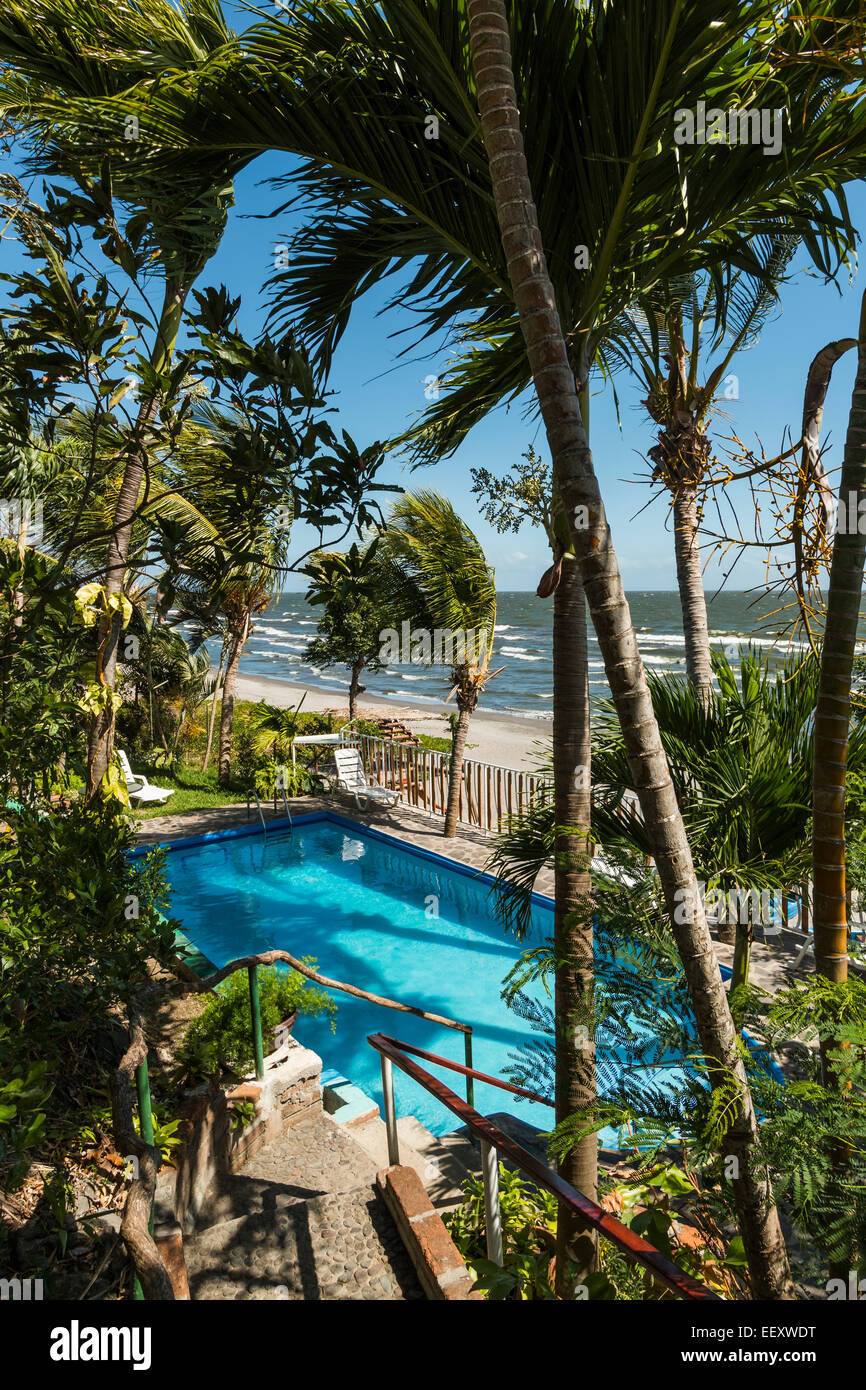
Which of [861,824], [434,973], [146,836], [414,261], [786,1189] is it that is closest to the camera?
[786,1189]

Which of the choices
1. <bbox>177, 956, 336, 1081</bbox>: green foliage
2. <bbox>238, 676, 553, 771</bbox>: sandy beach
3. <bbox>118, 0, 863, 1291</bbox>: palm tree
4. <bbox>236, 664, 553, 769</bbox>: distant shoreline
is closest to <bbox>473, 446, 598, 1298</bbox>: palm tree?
<bbox>118, 0, 863, 1291</bbox>: palm tree

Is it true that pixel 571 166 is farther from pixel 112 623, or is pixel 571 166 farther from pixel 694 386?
pixel 112 623

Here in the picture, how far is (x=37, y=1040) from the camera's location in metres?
2.07

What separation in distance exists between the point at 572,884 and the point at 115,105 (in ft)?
10.2

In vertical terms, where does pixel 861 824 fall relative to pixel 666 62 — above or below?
below

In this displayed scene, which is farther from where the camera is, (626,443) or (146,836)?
(146,836)

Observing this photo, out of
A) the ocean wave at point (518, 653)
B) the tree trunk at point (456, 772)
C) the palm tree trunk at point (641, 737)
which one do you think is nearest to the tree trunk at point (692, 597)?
the palm tree trunk at point (641, 737)

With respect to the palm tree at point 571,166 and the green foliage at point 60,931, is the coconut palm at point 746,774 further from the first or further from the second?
the green foliage at point 60,931

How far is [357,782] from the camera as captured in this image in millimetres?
12305

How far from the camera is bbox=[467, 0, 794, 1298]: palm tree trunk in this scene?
1.78m

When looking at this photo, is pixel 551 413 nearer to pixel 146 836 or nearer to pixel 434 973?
pixel 434 973

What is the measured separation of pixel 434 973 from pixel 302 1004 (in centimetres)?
350

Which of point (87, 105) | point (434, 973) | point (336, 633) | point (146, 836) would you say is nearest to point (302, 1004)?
point (434, 973)
